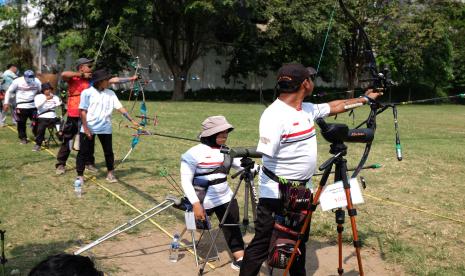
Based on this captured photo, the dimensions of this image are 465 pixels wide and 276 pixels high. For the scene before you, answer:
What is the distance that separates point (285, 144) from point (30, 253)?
302cm

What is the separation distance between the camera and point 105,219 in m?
6.75

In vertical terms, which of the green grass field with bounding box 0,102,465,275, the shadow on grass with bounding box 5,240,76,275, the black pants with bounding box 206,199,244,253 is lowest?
the shadow on grass with bounding box 5,240,76,275

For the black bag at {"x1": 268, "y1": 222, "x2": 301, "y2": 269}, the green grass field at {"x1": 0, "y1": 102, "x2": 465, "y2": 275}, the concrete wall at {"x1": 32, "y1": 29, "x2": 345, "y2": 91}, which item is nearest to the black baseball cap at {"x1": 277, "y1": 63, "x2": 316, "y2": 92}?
the black bag at {"x1": 268, "y1": 222, "x2": 301, "y2": 269}

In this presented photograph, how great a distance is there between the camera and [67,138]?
9469 mm

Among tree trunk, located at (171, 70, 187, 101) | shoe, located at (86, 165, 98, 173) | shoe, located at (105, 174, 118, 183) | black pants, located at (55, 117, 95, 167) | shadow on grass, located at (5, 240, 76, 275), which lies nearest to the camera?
shadow on grass, located at (5, 240, 76, 275)

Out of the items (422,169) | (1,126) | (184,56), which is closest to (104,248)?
(422,169)

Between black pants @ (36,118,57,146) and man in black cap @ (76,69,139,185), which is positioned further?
black pants @ (36,118,57,146)

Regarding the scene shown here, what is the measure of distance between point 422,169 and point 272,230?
7508 mm

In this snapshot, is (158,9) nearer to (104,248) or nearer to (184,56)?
(184,56)

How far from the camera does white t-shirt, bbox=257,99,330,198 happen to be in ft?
13.1

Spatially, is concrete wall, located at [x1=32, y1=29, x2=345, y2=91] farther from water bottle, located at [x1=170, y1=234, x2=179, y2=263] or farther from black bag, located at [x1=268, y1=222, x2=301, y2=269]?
black bag, located at [x1=268, y1=222, x2=301, y2=269]

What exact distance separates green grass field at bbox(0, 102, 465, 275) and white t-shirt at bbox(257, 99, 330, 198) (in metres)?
1.96

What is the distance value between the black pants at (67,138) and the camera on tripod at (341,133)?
20.7ft

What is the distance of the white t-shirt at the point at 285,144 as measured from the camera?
4.00 meters
